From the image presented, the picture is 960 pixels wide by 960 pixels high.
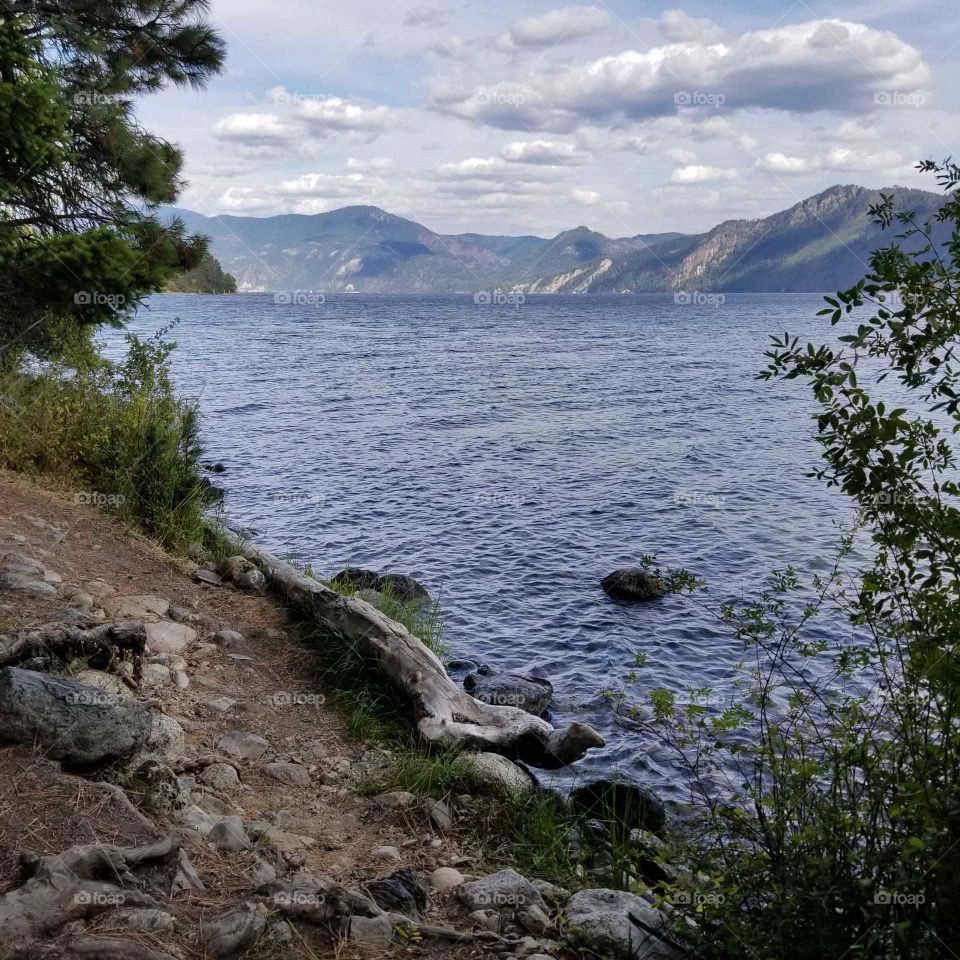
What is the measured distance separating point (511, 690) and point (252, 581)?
3522 mm

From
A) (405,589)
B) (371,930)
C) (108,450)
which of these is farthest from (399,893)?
(405,589)

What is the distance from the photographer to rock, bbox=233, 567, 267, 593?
1053 centimetres

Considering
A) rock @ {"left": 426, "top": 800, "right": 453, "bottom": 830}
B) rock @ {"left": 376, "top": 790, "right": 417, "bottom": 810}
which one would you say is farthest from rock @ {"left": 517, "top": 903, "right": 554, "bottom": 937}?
rock @ {"left": 376, "top": 790, "right": 417, "bottom": 810}

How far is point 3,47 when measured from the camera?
1012 centimetres

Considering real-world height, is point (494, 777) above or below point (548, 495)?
below

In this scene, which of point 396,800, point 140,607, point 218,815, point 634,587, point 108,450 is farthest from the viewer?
point 634,587

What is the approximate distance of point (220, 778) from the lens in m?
6.43

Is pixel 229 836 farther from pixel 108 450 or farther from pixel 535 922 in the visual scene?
pixel 108 450

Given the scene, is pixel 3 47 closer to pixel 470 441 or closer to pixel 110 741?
pixel 110 741

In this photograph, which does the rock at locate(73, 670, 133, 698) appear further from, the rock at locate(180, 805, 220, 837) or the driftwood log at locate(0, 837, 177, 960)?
the driftwood log at locate(0, 837, 177, 960)

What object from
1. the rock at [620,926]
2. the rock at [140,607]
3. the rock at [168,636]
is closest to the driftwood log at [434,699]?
the rock at [168,636]

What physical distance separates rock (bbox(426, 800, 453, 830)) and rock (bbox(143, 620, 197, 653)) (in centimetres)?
332

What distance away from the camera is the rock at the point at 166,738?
20.6 ft

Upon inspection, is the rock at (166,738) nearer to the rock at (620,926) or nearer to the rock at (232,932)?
the rock at (232,932)
